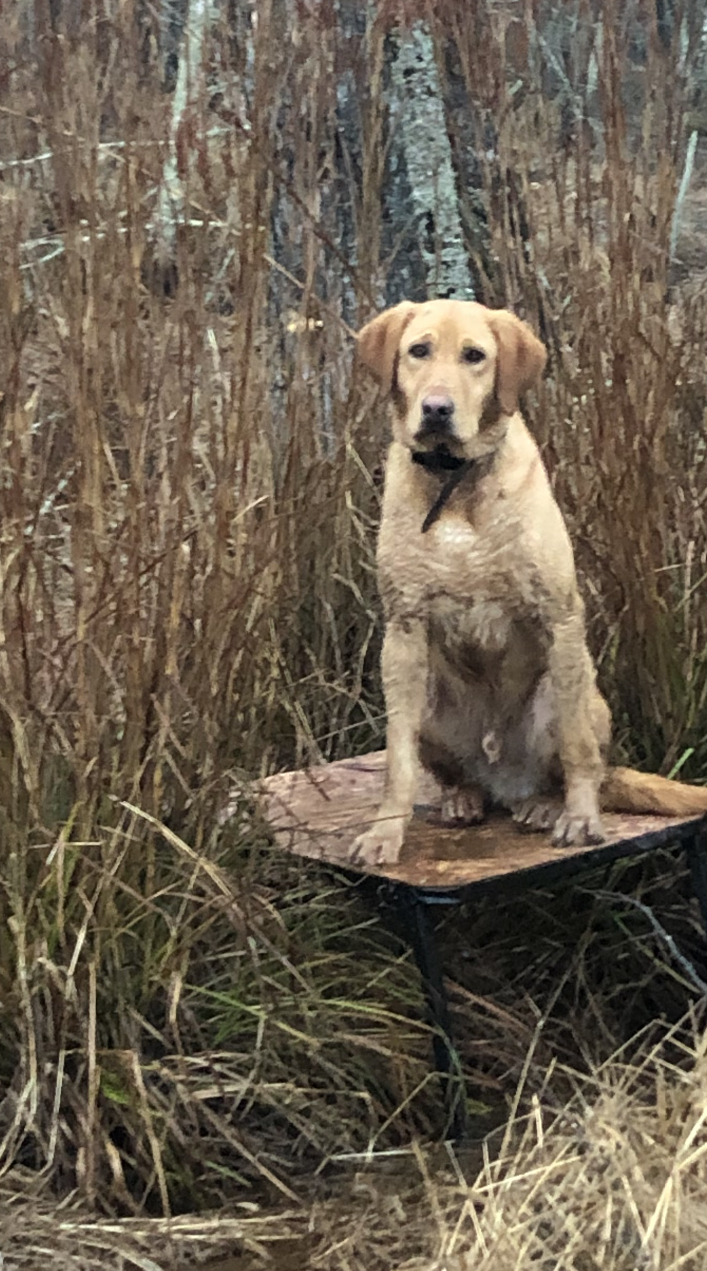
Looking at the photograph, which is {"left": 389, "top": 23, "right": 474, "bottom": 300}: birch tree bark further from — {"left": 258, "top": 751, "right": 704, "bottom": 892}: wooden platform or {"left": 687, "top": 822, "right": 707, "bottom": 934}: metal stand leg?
{"left": 687, "top": 822, "right": 707, "bottom": 934}: metal stand leg

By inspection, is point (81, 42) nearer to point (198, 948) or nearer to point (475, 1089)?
point (198, 948)

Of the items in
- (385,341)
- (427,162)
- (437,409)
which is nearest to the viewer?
(437,409)

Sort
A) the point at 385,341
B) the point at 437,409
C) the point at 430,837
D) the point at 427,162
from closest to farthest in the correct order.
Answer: the point at 437,409, the point at 385,341, the point at 430,837, the point at 427,162

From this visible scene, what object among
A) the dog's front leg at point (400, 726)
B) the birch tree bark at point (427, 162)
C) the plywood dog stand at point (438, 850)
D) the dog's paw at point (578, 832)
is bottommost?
the plywood dog stand at point (438, 850)

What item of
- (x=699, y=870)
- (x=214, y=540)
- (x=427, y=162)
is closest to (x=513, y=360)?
(x=214, y=540)

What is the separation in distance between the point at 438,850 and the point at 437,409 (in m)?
0.53

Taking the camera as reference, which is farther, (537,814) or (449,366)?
(537,814)

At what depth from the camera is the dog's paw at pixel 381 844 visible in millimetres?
1645

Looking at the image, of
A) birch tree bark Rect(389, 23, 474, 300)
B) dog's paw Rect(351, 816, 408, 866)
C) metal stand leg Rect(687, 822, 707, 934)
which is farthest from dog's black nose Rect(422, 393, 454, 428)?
birch tree bark Rect(389, 23, 474, 300)

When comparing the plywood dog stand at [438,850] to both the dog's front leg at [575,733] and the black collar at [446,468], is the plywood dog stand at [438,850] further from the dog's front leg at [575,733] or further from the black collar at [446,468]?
the black collar at [446,468]

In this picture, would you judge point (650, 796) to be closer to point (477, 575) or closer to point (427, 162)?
point (477, 575)

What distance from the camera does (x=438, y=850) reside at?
66.4 inches

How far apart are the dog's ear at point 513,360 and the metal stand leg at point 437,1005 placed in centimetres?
58

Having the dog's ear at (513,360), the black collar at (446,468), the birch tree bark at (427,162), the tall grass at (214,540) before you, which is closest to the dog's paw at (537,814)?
the tall grass at (214,540)
